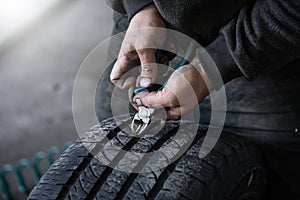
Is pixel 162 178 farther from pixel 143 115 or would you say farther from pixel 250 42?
pixel 250 42

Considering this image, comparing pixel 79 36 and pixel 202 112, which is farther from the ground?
pixel 202 112

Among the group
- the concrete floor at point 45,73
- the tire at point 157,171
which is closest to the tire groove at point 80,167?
the tire at point 157,171

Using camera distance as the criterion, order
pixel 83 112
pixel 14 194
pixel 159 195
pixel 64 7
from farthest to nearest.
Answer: pixel 64 7 < pixel 83 112 < pixel 14 194 < pixel 159 195

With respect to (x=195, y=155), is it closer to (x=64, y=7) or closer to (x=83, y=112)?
(x=83, y=112)

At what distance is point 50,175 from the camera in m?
0.71

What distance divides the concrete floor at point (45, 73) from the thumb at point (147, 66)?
106cm

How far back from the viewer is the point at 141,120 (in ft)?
2.44

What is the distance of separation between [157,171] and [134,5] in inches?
11.4

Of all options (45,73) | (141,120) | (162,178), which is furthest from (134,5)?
(45,73)

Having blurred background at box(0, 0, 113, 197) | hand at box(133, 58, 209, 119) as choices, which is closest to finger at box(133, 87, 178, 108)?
hand at box(133, 58, 209, 119)

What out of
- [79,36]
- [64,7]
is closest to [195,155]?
[79,36]

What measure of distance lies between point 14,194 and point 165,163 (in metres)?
0.98

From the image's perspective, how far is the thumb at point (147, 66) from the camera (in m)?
0.74

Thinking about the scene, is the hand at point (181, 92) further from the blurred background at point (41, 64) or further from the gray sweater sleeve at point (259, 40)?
the blurred background at point (41, 64)
